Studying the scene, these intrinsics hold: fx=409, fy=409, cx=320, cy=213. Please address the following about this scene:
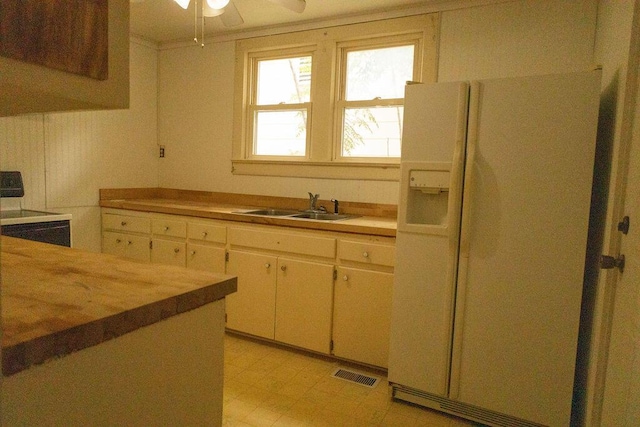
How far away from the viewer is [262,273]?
112 inches

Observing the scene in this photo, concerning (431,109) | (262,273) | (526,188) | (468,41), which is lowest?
(262,273)

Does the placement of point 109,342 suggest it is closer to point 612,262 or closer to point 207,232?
point 612,262

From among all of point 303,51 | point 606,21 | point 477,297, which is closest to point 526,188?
point 477,297

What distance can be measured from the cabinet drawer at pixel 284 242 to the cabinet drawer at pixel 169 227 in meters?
0.47

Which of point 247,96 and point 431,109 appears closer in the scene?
point 431,109

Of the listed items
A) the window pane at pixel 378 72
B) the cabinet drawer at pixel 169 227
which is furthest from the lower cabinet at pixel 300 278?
the window pane at pixel 378 72

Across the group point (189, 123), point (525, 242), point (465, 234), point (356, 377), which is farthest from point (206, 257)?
point (525, 242)

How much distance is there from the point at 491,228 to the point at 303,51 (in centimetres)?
222

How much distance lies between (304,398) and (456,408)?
2.64 feet

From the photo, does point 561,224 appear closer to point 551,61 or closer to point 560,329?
point 560,329

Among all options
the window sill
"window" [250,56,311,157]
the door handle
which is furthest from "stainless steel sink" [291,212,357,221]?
the door handle

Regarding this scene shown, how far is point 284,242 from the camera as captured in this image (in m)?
2.73

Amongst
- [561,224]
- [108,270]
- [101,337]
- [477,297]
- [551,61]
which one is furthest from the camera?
[551,61]

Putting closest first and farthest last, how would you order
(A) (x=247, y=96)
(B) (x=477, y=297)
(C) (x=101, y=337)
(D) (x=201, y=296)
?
(C) (x=101, y=337)
(D) (x=201, y=296)
(B) (x=477, y=297)
(A) (x=247, y=96)
